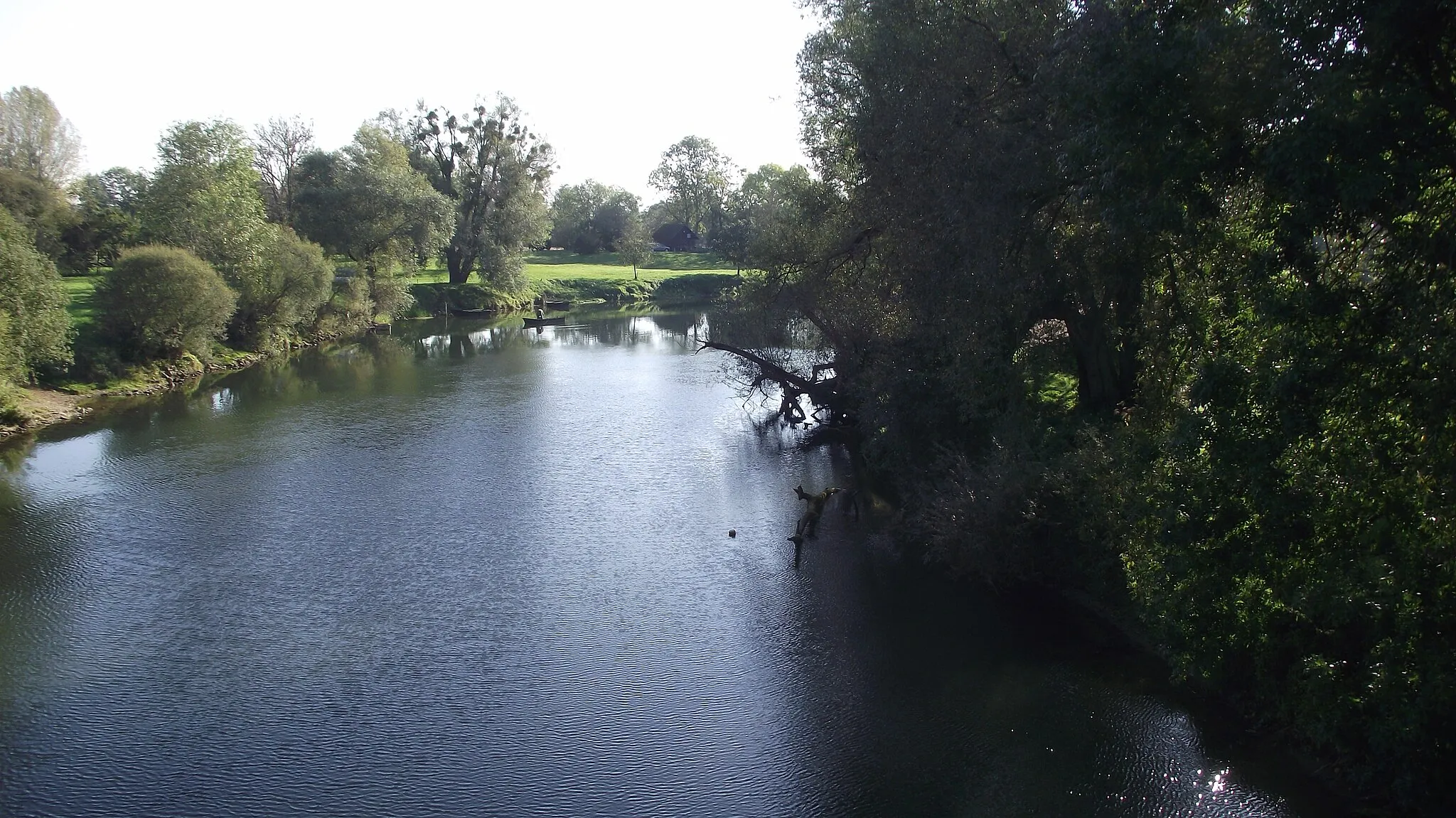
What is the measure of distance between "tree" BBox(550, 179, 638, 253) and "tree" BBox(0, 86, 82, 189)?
4339 cm

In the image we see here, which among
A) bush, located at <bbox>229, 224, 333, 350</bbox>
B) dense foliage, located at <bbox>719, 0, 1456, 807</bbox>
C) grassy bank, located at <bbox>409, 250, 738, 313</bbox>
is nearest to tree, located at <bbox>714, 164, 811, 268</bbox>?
dense foliage, located at <bbox>719, 0, 1456, 807</bbox>

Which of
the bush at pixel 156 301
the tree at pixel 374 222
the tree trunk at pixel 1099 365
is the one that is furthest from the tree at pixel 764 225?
the tree at pixel 374 222

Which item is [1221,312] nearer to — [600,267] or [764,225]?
[764,225]

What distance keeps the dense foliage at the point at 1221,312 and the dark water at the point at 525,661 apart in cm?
180

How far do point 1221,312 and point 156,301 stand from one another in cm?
4144

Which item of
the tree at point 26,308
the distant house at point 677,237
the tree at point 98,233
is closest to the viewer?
the tree at point 26,308

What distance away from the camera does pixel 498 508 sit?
2416 cm

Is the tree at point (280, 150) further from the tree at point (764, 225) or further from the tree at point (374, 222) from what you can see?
the tree at point (764, 225)

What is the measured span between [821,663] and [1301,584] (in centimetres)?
712

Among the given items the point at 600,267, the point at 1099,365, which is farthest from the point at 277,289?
the point at 600,267

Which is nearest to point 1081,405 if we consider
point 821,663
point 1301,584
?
point 821,663

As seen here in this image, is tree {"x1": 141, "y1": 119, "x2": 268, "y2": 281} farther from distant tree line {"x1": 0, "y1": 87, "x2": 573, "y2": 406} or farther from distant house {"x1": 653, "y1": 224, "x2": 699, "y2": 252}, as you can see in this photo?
distant house {"x1": 653, "y1": 224, "x2": 699, "y2": 252}

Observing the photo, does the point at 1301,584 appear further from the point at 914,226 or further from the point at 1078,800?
Result: the point at 914,226

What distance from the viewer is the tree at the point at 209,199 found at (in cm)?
4912
